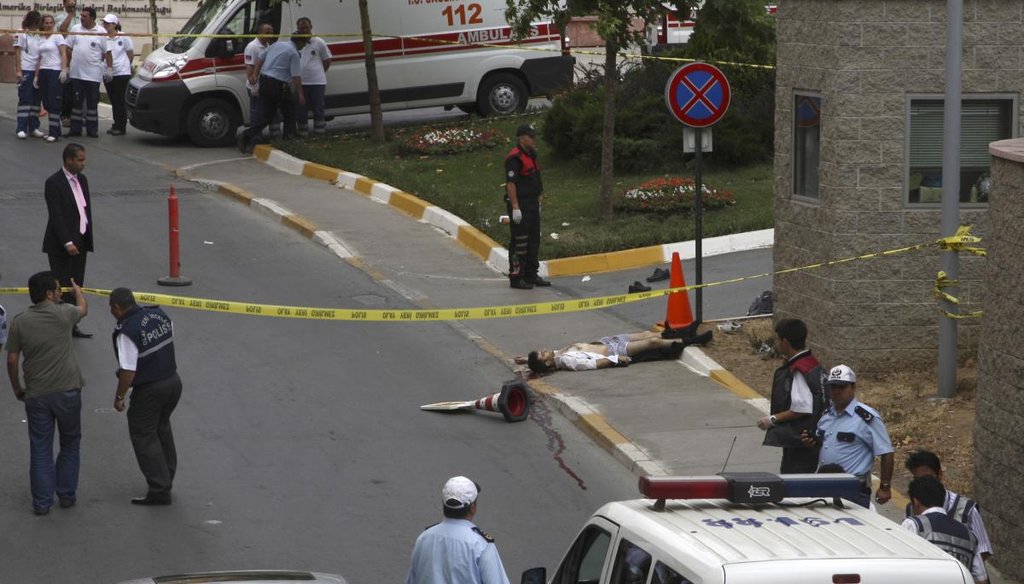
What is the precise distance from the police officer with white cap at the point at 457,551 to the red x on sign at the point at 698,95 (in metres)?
8.06

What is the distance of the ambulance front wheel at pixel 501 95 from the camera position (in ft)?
81.9

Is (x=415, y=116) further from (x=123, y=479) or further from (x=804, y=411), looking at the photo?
(x=804, y=411)

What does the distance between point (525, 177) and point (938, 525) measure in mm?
9081

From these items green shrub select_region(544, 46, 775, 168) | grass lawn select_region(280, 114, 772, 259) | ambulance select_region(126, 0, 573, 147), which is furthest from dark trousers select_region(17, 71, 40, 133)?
green shrub select_region(544, 46, 775, 168)

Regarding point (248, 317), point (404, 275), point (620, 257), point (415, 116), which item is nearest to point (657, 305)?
point (620, 257)

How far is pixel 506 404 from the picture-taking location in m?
12.0

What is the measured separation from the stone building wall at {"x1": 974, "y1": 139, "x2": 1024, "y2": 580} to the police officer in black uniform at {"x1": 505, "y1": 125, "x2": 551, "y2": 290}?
22.4ft

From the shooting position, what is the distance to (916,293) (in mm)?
12711

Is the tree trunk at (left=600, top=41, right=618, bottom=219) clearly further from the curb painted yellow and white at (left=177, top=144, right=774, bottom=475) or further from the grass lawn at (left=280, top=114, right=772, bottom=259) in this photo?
the curb painted yellow and white at (left=177, top=144, right=774, bottom=475)

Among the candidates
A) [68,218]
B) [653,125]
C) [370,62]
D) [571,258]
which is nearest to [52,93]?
[370,62]

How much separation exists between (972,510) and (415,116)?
66.7 ft

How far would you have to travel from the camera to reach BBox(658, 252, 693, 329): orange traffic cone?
13.9 m

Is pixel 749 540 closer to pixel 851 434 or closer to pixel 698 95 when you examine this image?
pixel 851 434

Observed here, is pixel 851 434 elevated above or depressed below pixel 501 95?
below
